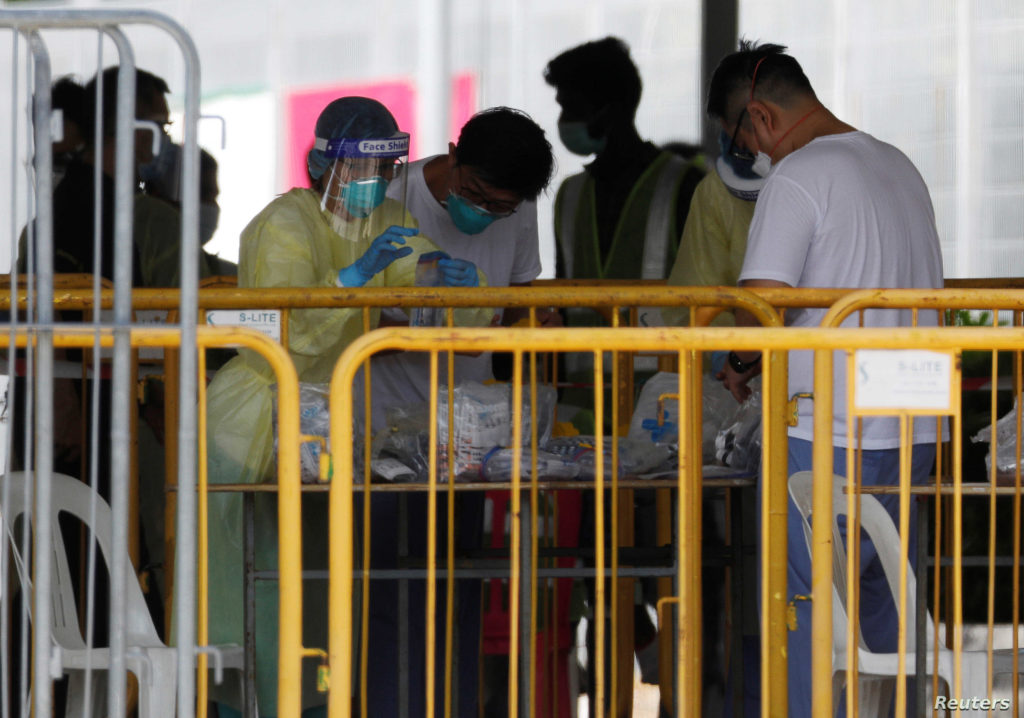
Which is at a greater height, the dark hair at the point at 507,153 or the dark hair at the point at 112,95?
the dark hair at the point at 112,95

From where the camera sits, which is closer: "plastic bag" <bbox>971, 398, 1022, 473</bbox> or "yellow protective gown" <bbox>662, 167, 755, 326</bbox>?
"plastic bag" <bbox>971, 398, 1022, 473</bbox>

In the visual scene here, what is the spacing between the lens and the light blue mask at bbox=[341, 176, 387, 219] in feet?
12.9

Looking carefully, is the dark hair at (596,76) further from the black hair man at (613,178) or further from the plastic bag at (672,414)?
the plastic bag at (672,414)

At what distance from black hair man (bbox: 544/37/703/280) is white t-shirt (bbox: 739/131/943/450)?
2.24 m

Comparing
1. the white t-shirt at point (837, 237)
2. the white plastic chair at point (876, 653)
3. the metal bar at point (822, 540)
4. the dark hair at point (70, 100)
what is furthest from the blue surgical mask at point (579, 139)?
the metal bar at point (822, 540)

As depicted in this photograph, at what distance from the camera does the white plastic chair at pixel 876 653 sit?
3.39m

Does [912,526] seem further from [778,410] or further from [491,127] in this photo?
[491,127]

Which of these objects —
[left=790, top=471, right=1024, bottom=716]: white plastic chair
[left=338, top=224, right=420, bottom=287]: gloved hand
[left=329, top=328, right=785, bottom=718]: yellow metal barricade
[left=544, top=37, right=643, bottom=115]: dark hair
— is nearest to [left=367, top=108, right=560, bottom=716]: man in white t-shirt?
[left=338, top=224, right=420, bottom=287]: gloved hand

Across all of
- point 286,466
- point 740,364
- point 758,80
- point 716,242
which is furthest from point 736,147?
point 286,466

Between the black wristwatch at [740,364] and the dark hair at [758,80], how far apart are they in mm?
697

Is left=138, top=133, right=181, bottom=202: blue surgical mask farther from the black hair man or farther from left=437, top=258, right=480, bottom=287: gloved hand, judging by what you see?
left=437, top=258, right=480, bottom=287: gloved hand

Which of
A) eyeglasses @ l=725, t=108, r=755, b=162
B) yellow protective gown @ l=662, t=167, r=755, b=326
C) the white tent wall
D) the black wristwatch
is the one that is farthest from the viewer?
the white tent wall

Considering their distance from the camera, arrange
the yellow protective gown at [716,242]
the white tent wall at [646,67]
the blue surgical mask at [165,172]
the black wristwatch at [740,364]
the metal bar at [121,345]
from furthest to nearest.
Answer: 1. the white tent wall at [646,67]
2. the blue surgical mask at [165,172]
3. the yellow protective gown at [716,242]
4. the black wristwatch at [740,364]
5. the metal bar at [121,345]

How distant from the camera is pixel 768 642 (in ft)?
10.5
